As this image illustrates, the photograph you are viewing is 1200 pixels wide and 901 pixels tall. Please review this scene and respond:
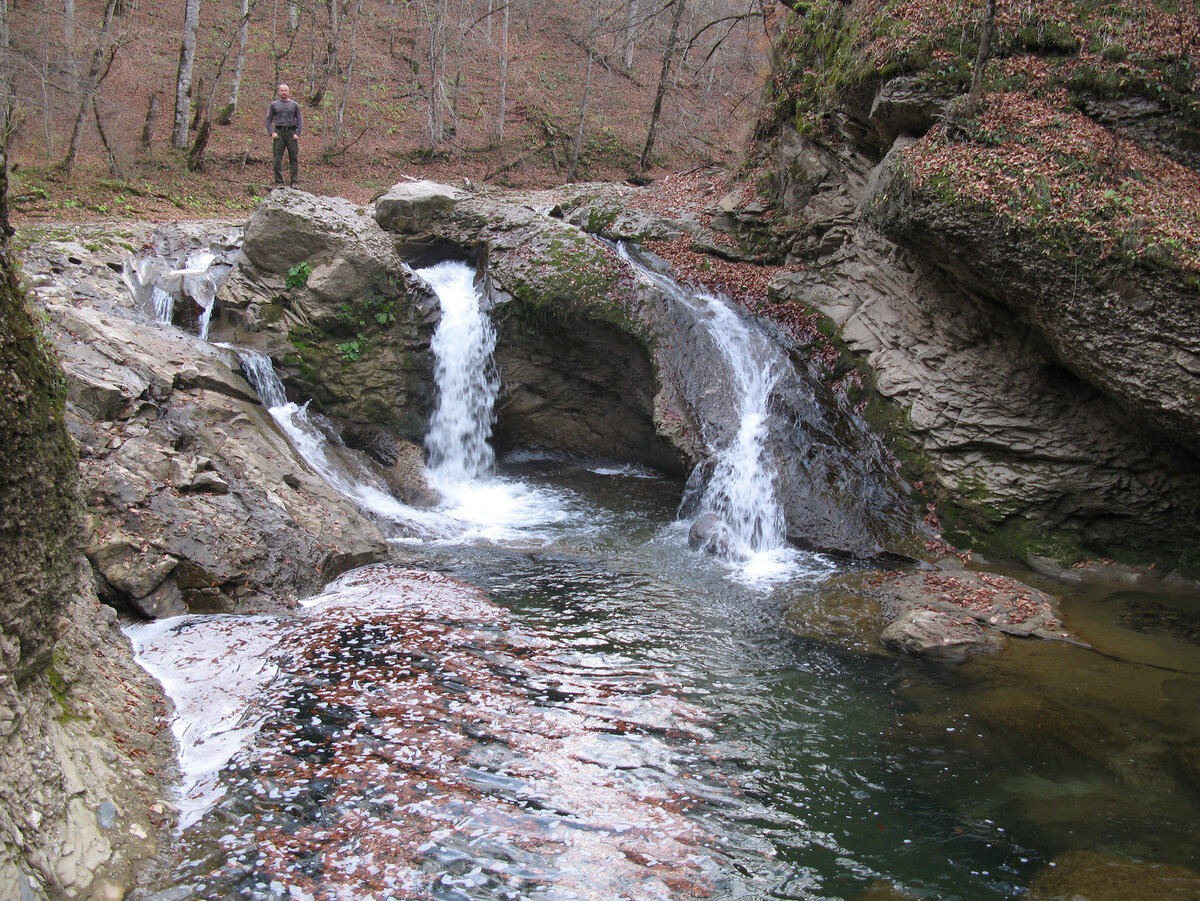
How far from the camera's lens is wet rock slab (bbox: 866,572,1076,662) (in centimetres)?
713

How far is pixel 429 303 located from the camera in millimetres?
12430

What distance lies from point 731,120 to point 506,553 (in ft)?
77.7

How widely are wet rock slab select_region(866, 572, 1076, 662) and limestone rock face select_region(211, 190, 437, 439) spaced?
7.65 meters

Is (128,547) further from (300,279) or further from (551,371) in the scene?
(551,371)

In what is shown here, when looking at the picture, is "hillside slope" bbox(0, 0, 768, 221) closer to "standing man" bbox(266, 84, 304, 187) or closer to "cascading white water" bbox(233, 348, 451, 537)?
"standing man" bbox(266, 84, 304, 187)

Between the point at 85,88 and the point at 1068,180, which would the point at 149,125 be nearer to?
the point at 85,88

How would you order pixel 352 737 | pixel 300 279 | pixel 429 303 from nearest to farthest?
1. pixel 352 737
2. pixel 300 279
3. pixel 429 303

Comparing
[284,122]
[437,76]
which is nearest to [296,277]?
[284,122]

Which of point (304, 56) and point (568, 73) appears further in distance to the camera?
point (568, 73)

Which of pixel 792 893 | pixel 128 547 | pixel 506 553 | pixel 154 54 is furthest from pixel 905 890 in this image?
pixel 154 54

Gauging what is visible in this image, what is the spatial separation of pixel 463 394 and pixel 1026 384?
8.31 meters

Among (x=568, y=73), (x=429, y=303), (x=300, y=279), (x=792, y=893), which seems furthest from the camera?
(x=568, y=73)

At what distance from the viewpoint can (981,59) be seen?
940 centimetres

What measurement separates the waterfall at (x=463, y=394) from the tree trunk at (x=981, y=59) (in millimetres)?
7618
